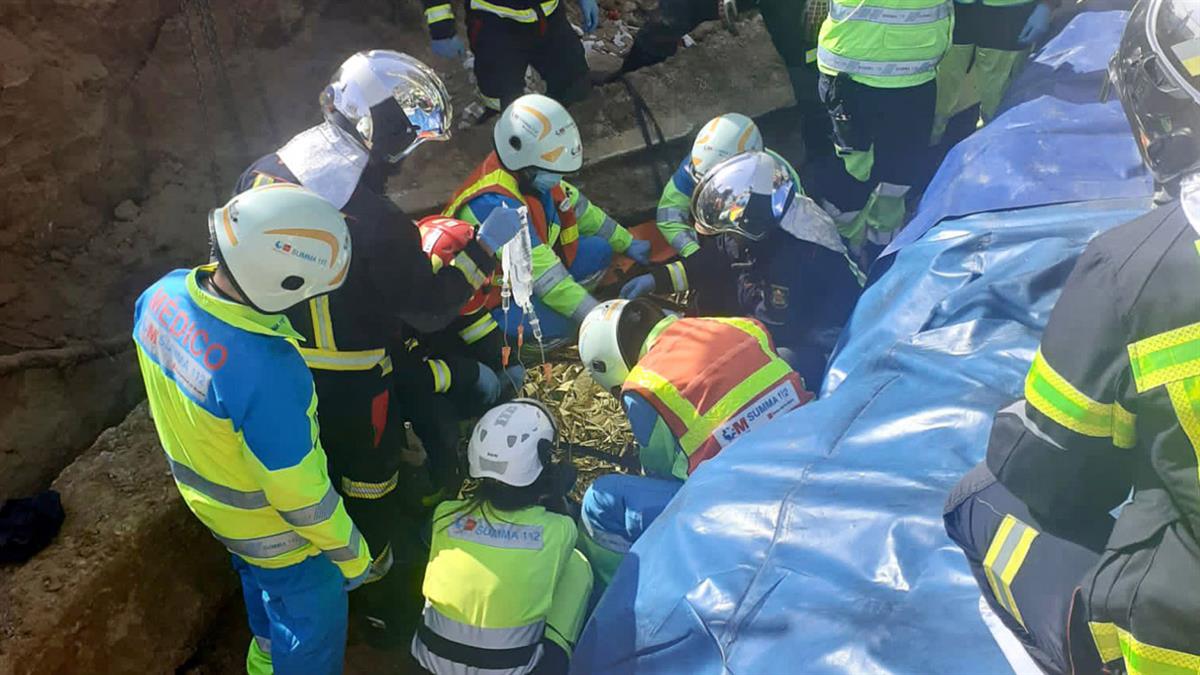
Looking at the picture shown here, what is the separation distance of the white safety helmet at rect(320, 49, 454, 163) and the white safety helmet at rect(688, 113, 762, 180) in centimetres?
174

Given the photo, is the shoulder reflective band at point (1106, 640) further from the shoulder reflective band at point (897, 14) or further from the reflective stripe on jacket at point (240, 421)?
the shoulder reflective band at point (897, 14)

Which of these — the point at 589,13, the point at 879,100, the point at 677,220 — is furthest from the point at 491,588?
the point at 589,13

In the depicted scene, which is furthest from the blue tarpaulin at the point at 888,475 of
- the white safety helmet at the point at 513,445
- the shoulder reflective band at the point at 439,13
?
the shoulder reflective band at the point at 439,13

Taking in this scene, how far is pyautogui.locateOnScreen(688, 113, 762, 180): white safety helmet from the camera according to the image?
15.9 feet

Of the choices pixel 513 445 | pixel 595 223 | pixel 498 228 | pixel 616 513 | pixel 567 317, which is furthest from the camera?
pixel 595 223

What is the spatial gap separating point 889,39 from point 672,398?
96.7 inches

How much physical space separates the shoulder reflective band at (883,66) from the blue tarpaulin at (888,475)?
0.75 m

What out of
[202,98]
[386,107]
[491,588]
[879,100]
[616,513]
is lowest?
[616,513]

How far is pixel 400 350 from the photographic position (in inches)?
155

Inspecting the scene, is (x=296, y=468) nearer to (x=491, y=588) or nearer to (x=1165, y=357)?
(x=491, y=588)

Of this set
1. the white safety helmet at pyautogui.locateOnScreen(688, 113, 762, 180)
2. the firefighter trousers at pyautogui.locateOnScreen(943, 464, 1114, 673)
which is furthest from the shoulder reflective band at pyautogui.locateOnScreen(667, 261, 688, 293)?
the firefighter trousers at pyautogui.locateOnScreen(943, 464, 1114, 673)

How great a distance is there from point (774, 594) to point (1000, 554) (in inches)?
26.7

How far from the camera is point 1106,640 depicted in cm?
185

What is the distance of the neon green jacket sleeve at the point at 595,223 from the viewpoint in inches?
192
